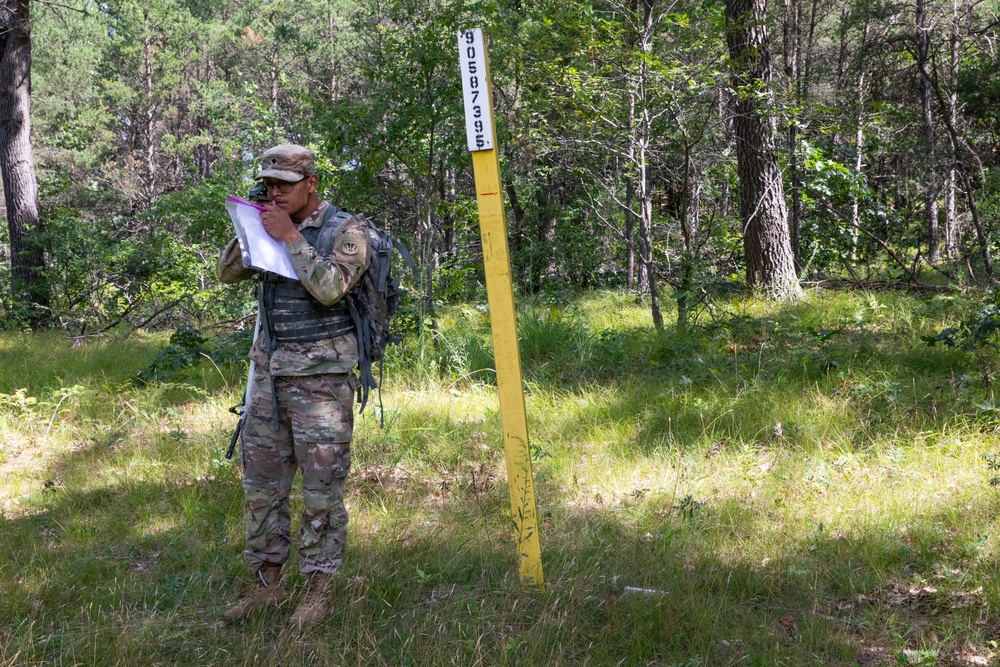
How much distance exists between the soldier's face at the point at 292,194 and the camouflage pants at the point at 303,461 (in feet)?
2.26

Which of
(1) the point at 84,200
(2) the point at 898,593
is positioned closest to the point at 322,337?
(2) the point at 898,593

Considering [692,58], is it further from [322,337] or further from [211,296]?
[322,337]

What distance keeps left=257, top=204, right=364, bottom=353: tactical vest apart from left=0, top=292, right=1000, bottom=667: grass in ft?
3.59

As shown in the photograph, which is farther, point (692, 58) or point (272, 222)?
point (692, 58)

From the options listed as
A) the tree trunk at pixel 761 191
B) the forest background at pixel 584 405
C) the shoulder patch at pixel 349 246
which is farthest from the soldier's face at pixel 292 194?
the tree trunk at pixel 761 191

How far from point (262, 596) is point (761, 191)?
735 cm

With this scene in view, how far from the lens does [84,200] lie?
24172 millimetres

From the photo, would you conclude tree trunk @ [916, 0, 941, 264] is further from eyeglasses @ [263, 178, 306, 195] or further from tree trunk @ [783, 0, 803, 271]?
eyeglasses @ [263, 178, 306, 195]

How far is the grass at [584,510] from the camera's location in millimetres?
3070

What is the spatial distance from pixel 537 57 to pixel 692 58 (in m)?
2.05

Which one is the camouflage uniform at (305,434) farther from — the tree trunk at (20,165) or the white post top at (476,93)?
the tree trunk at (20,165)

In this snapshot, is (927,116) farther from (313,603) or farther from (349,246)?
(313,603)

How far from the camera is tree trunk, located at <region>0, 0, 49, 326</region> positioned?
11.4 meters

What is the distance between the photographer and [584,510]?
4285mm
